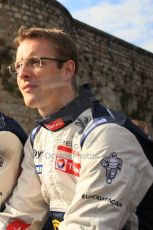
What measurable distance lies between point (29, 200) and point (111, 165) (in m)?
0.62

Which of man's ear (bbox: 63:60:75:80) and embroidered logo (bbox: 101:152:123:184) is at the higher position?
man's ear (bbox: 63:60:75:80)

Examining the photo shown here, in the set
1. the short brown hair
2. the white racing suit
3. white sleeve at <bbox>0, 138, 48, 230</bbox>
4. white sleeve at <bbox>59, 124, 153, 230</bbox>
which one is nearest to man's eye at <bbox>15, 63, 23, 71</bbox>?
the short brown hair

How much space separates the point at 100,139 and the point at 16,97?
28.9 ft

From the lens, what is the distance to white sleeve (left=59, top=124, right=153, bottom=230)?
224 centimetres

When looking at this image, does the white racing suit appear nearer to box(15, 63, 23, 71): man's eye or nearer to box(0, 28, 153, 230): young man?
box(0, 28, 153, 230): young man

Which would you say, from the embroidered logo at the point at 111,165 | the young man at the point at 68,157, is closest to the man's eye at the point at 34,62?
the young man at the point at 68,157

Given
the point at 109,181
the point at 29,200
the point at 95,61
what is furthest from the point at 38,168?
the point at 95,61

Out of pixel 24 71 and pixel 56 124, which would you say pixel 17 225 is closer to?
pixel 56 124

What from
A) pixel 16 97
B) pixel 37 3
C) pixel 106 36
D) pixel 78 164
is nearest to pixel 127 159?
pixel 78 164

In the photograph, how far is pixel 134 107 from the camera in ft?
54.3

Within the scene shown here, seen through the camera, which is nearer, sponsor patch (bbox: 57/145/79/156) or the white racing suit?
the white racing suit

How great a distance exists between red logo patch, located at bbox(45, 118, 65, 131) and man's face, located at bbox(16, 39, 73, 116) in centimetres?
9

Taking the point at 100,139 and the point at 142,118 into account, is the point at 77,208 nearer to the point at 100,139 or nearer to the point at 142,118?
the point at 100,139

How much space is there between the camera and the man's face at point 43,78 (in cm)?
270
